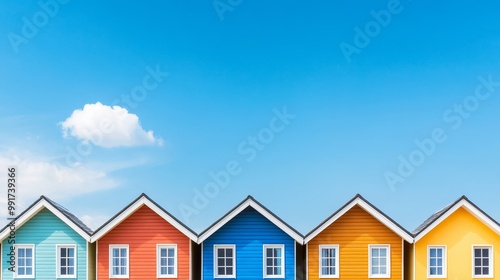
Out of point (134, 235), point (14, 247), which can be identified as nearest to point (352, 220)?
point (134, 235)

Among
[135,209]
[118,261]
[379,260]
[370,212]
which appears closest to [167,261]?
[118,261]

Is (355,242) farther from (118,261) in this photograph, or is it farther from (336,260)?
(118,261)

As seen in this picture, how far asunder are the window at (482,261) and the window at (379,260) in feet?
11.5

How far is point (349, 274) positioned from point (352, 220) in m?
2.21

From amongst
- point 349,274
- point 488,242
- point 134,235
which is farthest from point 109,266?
point 488,242

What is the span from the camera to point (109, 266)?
23.2m

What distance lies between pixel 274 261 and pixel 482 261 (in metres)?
8.57

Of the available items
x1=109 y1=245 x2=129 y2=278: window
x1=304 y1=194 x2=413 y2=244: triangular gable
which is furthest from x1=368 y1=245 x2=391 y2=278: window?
x1=109 y1=245 x2=129 y2=278: window

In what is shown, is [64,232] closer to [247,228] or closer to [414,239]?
[247,228]

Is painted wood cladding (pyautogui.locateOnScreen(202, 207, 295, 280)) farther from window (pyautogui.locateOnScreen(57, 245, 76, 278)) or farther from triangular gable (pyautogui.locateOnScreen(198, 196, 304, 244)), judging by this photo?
window (pyautogui.locateOnScreen(57, 245, 76, 278))

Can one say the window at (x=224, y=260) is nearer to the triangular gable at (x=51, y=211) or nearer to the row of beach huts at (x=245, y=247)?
the row of beach huts at (x=245, y=247)

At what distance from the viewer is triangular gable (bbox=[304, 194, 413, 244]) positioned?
897 inches

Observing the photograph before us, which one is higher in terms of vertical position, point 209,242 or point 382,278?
point 209,242

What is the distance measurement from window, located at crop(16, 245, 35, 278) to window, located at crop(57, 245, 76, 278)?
1.06 metres
